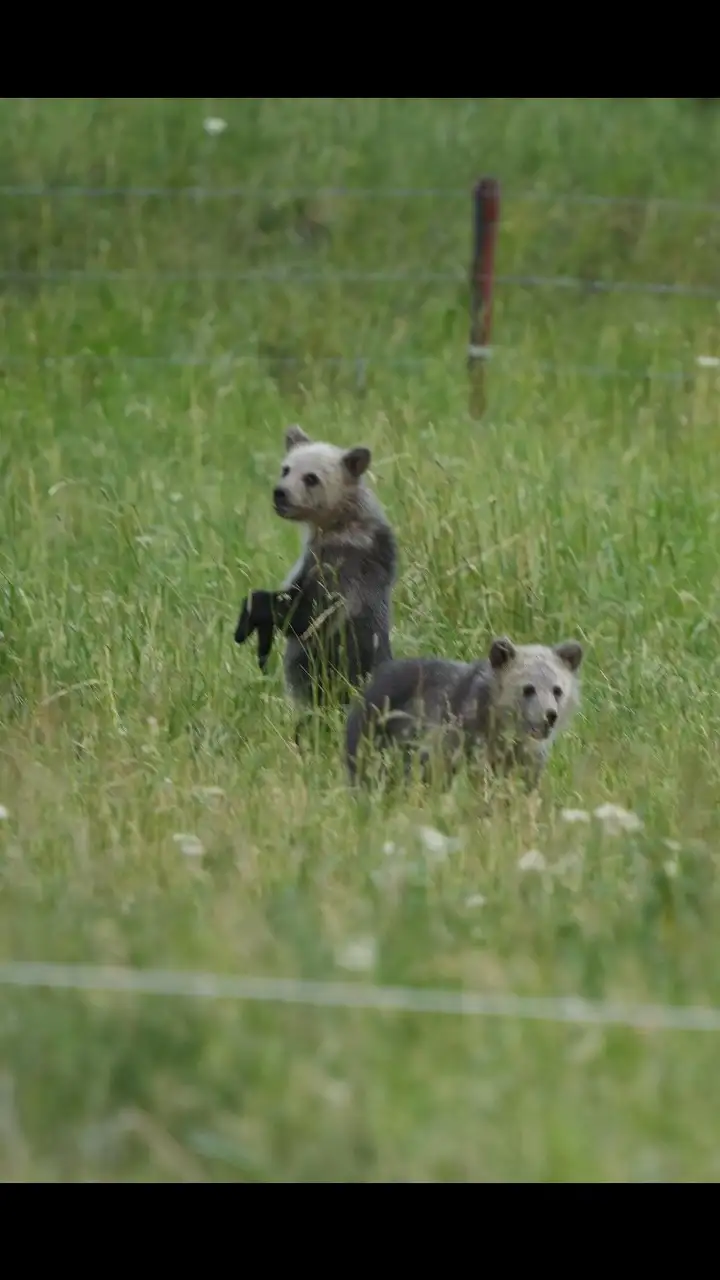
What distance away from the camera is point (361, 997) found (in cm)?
468

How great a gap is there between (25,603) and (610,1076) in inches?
181

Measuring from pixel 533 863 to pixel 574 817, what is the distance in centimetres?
32

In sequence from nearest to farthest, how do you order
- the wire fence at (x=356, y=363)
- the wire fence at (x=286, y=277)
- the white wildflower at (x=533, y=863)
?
the white wildflower at (x=533, y=863) → the wire fence at (x=356, y=363) → the wire fence at (x=286, y=277)

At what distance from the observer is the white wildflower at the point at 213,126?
55.2 ft

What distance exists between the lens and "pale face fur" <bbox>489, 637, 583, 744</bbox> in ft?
24.3

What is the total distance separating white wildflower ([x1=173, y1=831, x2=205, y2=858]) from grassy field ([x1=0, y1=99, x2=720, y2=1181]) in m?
0.02

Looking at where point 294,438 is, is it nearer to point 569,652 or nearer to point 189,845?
point 569,652

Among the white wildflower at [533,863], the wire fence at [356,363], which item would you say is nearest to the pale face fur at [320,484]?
the white wildflower at [533,863]

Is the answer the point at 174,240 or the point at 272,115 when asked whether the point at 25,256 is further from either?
the point at 272,115

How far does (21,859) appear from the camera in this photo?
5.83 metres

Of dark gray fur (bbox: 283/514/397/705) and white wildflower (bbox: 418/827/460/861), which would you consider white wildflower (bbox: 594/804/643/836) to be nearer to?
white wildflower (bbox: 418/827/460/861)

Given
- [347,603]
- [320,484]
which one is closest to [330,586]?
[347,603]

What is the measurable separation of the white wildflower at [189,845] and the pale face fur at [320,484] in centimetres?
269

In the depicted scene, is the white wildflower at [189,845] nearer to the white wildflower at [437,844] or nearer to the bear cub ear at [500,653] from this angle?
the white wildflower at [437,844]
